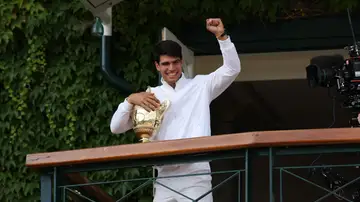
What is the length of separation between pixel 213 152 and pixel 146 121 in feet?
2.73

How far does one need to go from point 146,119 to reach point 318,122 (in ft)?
15.5

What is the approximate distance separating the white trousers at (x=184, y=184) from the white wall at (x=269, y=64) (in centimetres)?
241

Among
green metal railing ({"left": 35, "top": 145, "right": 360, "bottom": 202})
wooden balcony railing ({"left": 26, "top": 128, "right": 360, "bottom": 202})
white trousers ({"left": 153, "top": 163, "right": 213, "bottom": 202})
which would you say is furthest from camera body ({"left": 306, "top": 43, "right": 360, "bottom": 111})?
wooden balcony railing ({"left": 26, "top": 128, "right": 360, "bottom": 202})

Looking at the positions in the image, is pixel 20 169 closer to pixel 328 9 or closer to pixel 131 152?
pixel 328 9

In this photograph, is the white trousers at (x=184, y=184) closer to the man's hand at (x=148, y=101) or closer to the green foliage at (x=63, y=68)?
the man's hand at (x=148, y=101)

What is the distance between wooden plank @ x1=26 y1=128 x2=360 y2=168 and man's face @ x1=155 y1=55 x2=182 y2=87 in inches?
35.1

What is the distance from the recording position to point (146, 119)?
4.10 metres

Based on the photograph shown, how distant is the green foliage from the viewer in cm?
612

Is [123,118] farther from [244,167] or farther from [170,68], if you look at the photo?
[244,167]

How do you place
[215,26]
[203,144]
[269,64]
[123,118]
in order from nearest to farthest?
[203,144], [215,26], [123,118], [269,64]

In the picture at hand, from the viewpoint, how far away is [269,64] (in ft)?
21.0

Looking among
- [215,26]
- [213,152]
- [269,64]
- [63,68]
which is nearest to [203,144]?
[213,152]

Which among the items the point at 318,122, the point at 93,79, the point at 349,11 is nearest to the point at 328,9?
the point at 349,11

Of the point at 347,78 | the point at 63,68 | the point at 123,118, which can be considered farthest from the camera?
the point at 63,68
